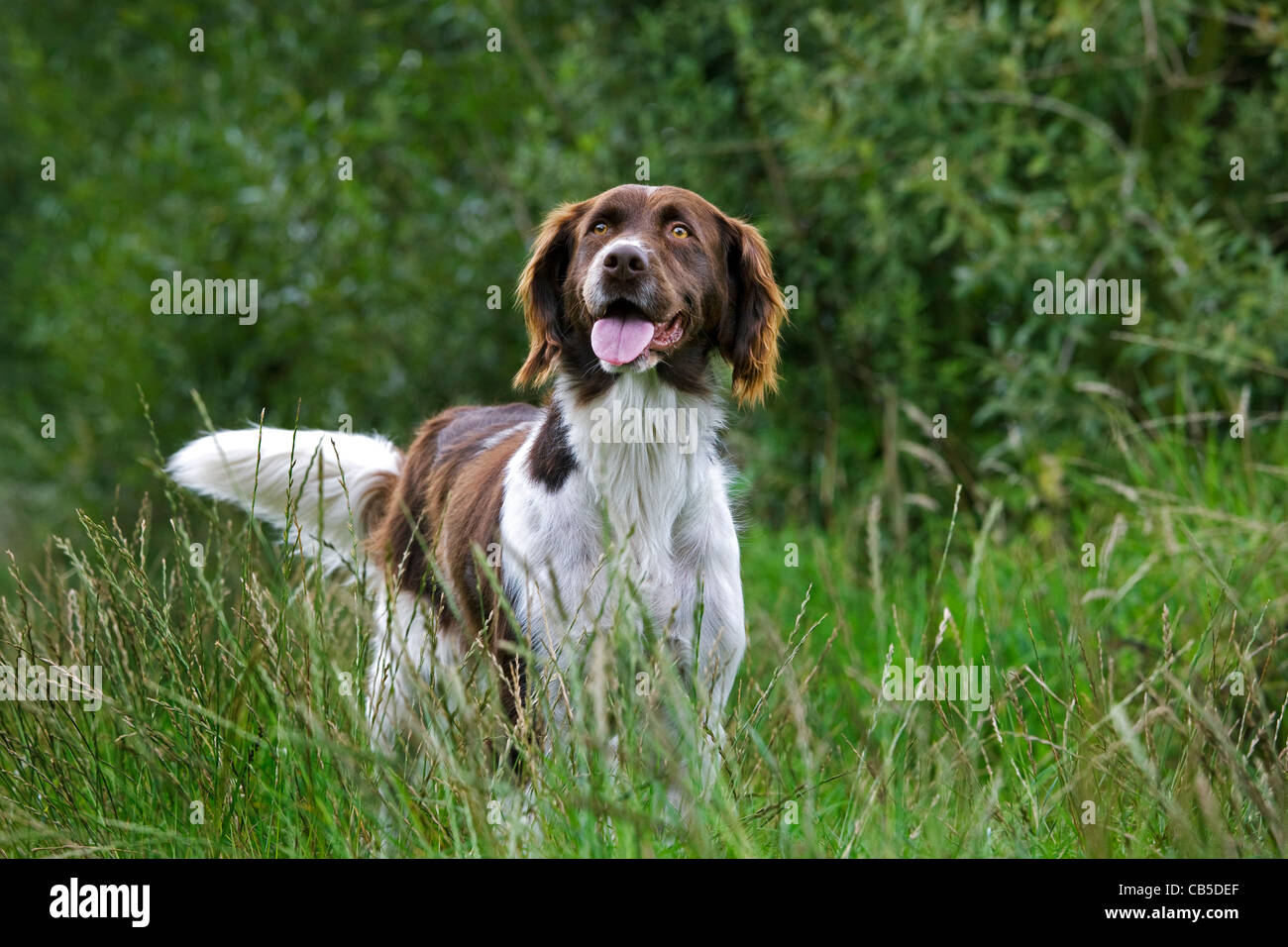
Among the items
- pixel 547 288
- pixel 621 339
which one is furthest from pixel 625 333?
pixel 547 288

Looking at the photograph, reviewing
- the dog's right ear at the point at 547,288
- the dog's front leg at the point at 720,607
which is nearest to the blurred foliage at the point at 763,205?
the dog's front leg at the point at 720,607

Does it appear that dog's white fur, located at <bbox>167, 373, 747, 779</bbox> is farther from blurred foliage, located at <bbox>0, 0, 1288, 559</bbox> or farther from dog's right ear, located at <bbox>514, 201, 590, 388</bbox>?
blurred foliage, located at <bbox>0, 0, 1288, 559</bbox>

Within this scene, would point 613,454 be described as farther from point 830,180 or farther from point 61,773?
point 830,180

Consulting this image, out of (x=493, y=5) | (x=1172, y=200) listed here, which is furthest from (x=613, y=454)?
(x=493, y=5)

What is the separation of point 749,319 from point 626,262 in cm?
65

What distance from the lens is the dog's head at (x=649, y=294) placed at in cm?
358

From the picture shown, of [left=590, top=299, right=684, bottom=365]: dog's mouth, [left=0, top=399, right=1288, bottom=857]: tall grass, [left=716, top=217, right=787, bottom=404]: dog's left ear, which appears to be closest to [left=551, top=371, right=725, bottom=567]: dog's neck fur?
[left=590, top=299, right=684, bottom=365]: dog's mouth

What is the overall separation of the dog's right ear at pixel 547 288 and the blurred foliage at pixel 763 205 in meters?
1.96

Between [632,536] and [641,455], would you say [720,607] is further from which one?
[641,455]

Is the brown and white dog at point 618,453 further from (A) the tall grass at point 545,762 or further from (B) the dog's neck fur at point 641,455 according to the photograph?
(A) the tall grass at point 545,762

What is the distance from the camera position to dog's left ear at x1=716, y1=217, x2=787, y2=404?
3973 millimetres

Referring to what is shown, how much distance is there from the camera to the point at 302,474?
14.7 ft

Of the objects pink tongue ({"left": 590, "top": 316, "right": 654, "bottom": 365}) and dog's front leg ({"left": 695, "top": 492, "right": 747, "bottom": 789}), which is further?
pink tongue ({"left": 590, "top": 316, "right": 654, "bottom": 365})

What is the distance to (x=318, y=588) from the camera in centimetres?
297
